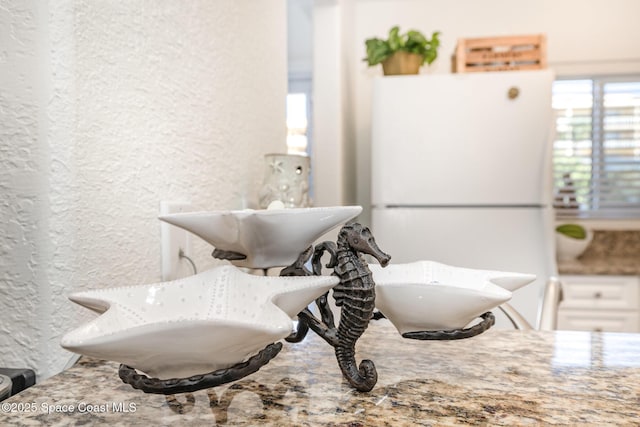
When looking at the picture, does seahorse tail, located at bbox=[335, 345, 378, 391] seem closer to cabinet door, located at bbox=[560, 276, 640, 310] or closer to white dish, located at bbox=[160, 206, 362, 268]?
white dish, located at bbox=[160, 206, 362, 268]

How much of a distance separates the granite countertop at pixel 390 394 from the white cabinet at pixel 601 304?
1897 mm

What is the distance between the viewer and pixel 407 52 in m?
2.23

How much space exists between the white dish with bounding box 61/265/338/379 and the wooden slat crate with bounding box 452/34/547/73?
6.25 feet

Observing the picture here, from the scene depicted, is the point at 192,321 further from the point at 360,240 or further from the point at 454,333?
the point at 454,333

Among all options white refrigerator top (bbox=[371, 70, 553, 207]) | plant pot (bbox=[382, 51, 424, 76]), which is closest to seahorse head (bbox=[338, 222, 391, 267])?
white refrigerator top (bbox=[371, 70, 553, 207])

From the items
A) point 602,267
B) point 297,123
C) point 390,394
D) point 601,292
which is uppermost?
point 297,123

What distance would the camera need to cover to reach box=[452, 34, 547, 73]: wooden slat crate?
2.14 m

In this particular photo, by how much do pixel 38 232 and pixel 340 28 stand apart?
6.36ft

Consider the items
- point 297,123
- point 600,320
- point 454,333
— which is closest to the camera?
point 454,333

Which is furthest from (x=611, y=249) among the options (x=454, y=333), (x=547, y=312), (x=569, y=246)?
(x=454, y=333)

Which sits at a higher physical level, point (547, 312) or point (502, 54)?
point (502, 54)

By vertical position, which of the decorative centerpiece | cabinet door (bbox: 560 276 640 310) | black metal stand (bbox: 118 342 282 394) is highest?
the decorative centerpiece

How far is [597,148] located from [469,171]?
1.14 m

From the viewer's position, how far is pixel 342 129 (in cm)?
237
